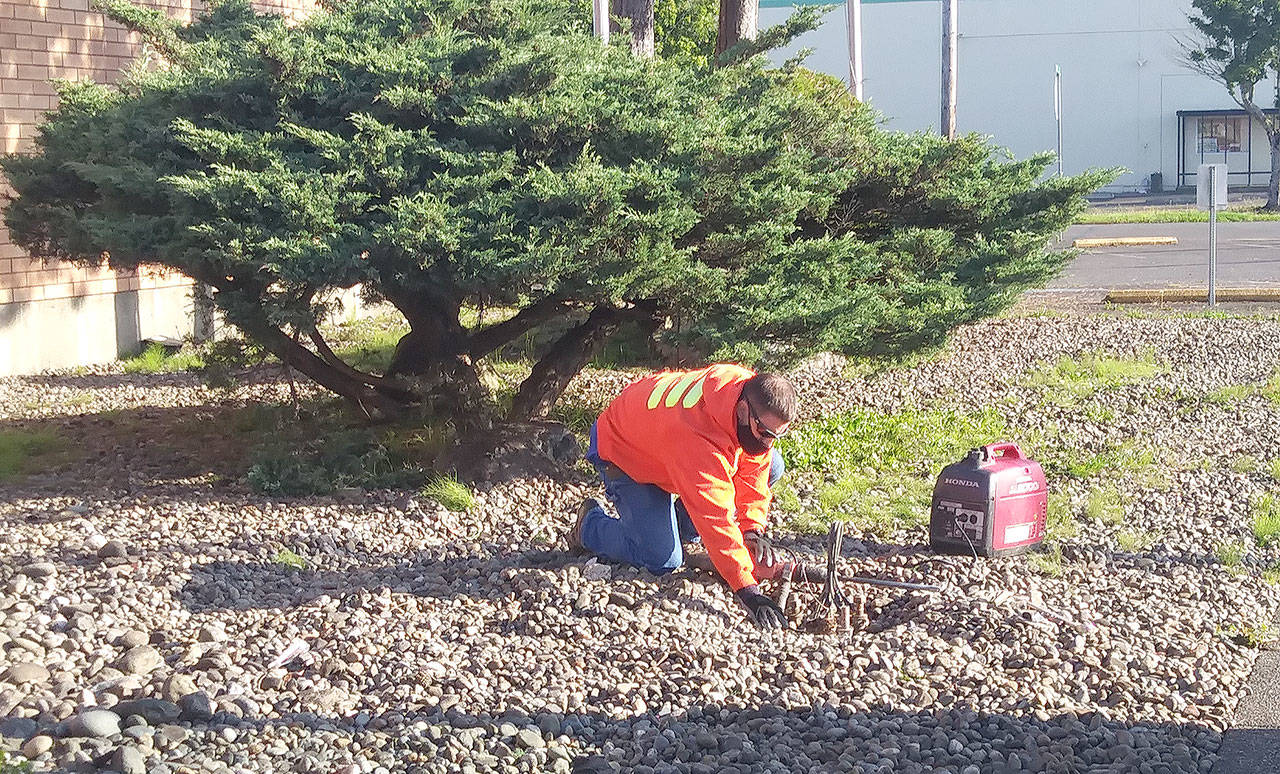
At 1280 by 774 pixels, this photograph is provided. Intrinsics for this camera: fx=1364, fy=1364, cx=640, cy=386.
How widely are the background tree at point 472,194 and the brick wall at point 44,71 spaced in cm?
248

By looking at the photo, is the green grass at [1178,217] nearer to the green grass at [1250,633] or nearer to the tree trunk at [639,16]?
the tree trunk at [639,16]

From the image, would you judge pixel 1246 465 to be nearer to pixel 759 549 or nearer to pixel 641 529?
pixel 759 549

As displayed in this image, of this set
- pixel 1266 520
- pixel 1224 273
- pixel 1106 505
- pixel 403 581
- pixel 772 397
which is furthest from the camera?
pixel 1224 273

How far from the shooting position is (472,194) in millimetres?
6121

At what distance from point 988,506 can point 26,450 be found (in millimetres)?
5154

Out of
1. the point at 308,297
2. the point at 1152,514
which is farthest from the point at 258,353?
the point at 1152,514

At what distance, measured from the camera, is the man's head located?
4.79 meters

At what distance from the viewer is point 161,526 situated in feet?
19.7

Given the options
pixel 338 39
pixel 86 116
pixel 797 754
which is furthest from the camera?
pixel 86 116

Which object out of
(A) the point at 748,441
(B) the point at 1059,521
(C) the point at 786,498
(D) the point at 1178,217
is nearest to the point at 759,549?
A: (A) the point at 748,441

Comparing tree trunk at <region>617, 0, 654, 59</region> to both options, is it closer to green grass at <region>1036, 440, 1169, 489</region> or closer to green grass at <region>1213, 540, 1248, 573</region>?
green grass at <region>1036, 440, 1169, 489</region>

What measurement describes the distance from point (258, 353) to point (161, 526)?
119cm

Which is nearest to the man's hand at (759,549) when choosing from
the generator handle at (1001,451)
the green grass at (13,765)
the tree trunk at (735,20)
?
the generator handle at (1001,451)

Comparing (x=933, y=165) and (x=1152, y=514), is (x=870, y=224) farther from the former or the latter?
(x=1152, y=514)
